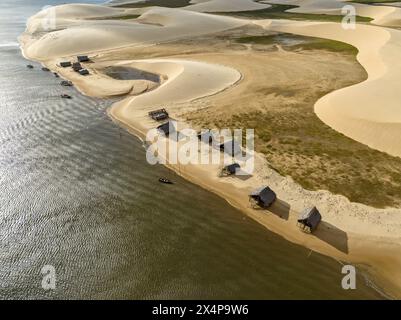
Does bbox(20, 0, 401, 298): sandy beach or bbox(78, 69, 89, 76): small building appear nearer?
bbox(20, 0, 401, 298): sandy beach

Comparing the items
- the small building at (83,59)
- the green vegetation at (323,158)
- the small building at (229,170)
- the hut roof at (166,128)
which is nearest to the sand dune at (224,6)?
the small building at (83,59)

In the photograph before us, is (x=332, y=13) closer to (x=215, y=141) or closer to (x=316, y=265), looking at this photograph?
(x=215, y=141)

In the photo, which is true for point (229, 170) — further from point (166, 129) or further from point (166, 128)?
point (166, 128)

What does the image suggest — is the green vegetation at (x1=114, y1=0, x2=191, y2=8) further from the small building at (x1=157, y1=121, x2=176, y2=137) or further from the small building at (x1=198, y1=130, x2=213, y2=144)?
the small building at (x1=198, y1=130, x2=213, y2=144)

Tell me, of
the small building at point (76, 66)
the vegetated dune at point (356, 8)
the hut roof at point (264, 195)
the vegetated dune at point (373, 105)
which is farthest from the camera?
the vegetated dune at point (356, 8)

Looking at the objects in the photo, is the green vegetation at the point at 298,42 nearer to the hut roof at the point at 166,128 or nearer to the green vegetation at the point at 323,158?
the green vegetation at the point at 323,158

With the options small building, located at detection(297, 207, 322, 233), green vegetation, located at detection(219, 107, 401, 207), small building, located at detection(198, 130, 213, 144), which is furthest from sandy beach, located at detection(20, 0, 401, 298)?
small building, located at detection(198, 130, 213, 144)

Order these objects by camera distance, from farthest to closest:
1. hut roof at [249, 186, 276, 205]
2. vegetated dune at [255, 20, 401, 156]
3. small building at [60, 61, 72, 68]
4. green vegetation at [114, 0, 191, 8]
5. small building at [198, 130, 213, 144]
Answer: green vegetation at [114, 0, 191, 8] → small building at [60, 61, 72, 68] → small building at [198, 130, 213, 144] → vegetated dune at [255, 20, 401, 156] → hut roof at [249, 186, 276, 205]
